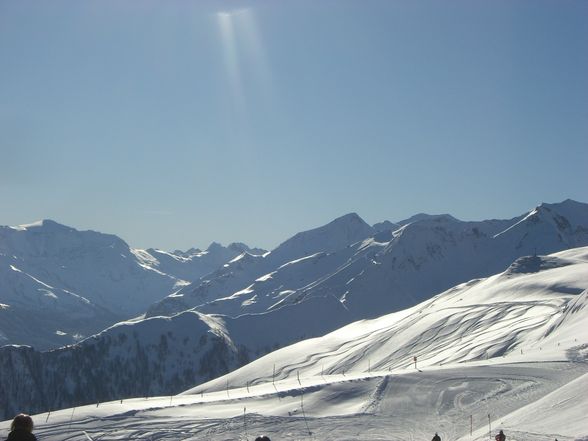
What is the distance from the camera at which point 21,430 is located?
36.7 ft

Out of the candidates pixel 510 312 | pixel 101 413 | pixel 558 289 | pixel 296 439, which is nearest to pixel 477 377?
pixel 296 439

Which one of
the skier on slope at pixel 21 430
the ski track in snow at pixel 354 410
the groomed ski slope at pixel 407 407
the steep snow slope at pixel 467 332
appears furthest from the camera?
the steep snow slope at pixel 467 332

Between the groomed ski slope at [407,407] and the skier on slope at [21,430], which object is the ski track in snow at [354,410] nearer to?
the groomed ski slope at [407,407]

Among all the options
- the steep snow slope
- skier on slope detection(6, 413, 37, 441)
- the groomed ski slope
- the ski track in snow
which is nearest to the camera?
skier on slope detection(6, 413, 37, 441)

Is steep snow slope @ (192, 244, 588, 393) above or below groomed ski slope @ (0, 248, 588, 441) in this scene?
above

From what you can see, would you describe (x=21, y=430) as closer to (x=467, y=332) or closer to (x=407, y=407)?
(x=407, y=407)

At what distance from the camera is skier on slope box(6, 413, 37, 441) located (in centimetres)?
1105

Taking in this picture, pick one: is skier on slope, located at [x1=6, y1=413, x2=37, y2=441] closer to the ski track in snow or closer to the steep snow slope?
the ski track in snow

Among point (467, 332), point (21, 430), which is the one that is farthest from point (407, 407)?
point (467, 332)

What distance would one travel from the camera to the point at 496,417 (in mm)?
43312

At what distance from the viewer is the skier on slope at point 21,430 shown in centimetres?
1105

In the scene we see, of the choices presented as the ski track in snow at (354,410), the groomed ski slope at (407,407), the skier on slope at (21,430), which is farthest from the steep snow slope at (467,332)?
the skier on slope at (21,430)

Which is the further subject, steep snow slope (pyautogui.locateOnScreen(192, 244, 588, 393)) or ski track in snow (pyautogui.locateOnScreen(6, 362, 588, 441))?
steep snow slope (pyautogui.locateOnScreen(192, 244, 588, 393))

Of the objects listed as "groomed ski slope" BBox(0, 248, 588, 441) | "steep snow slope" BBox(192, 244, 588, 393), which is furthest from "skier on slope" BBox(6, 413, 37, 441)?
"steep snow slope" BBox(192, 244, 588, 393)
